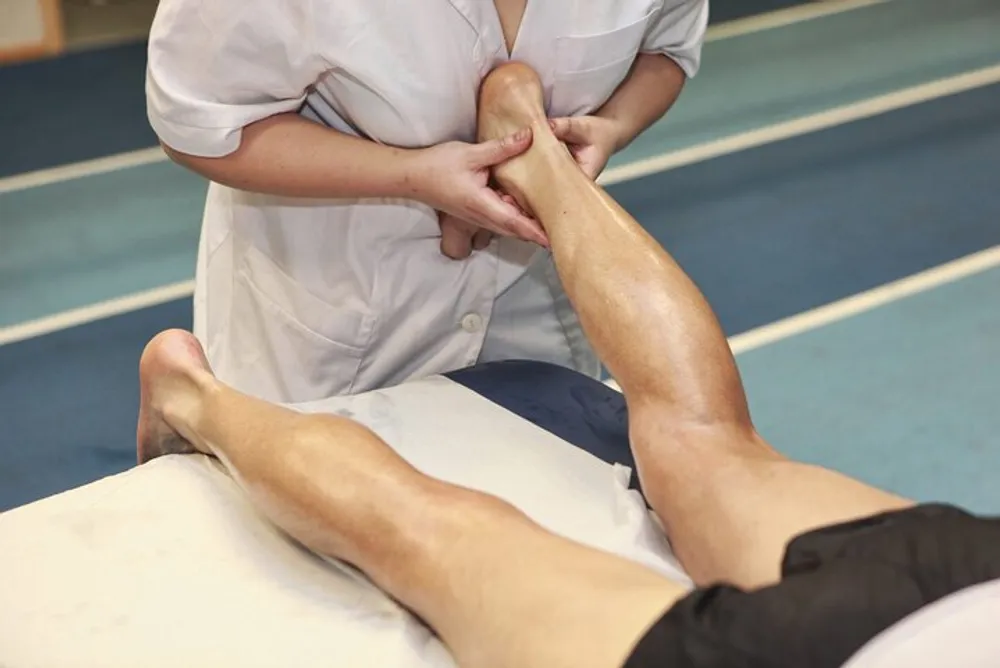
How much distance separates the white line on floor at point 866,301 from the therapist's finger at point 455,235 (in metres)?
1.06

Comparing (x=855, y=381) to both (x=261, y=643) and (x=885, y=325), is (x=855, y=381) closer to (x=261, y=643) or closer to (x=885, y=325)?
(x=885, y=325)

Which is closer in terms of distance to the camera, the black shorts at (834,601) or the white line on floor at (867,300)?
the black shorts at (834,601)

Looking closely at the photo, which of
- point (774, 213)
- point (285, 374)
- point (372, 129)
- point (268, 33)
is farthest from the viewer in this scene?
point (774, 213)

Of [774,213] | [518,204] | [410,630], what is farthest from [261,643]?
[774,213]

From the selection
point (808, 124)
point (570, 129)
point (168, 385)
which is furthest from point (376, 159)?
point (808, 124)

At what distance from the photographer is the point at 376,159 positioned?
1251 mm

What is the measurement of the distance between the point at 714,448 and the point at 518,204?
34 centimetres

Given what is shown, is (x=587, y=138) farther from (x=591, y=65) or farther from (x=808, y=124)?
(x=808, y=124)

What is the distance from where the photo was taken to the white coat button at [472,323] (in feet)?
4.65

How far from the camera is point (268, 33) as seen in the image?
117cm

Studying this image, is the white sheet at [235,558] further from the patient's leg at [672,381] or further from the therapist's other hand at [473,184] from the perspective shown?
the therapist's other hand at [473,184]

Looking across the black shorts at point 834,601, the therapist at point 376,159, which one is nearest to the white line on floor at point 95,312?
the therapist at point 376,159

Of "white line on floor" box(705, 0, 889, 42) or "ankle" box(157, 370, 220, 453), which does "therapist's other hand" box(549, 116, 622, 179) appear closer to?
"ankle" box(157, 370, 220, 453)

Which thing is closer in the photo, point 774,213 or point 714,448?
point 714,448
